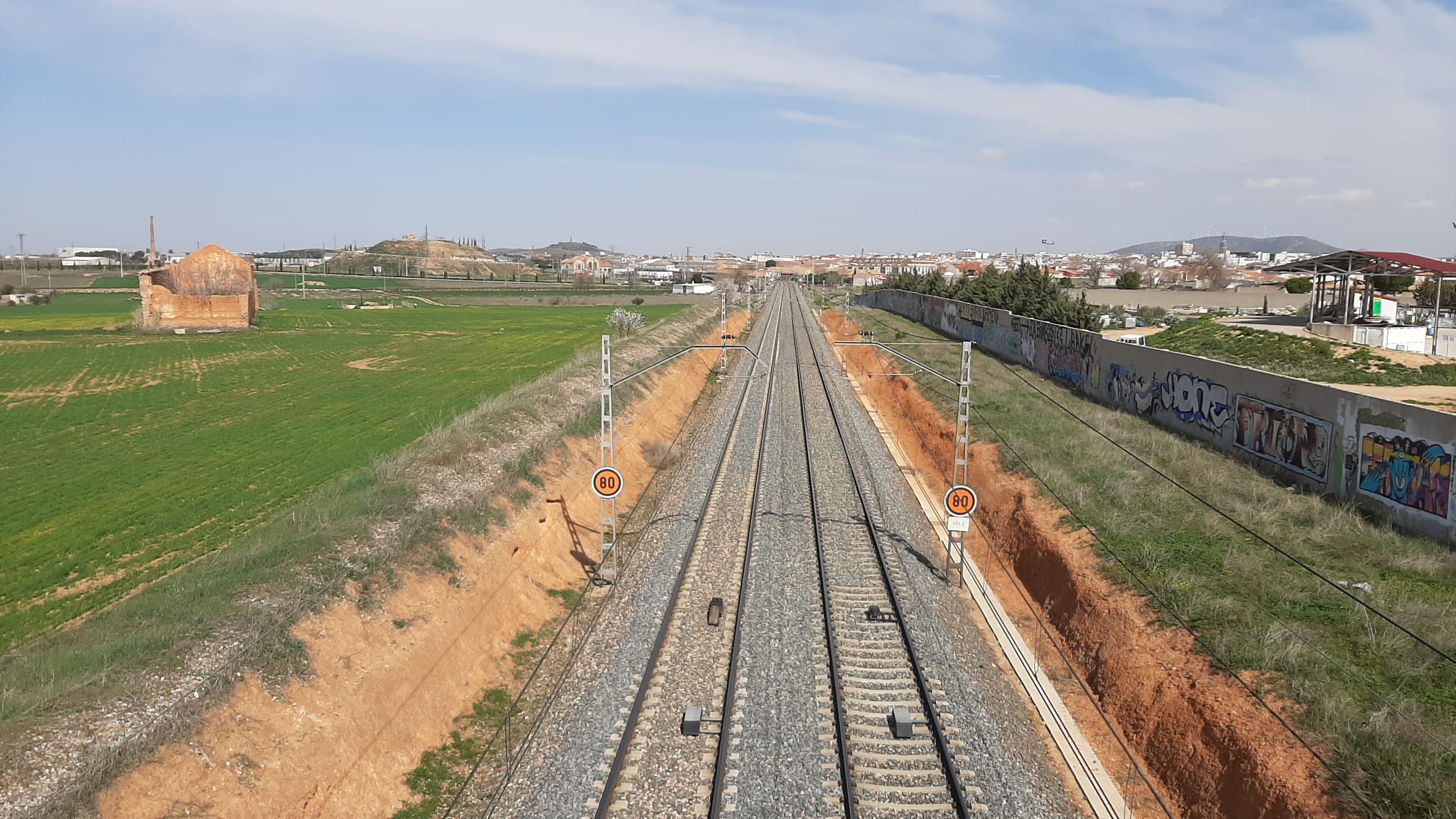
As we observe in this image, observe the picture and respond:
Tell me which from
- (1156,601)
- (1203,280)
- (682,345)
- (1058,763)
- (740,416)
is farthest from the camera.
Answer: (1203,280)

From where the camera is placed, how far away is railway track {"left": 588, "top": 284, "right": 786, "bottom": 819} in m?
11.1

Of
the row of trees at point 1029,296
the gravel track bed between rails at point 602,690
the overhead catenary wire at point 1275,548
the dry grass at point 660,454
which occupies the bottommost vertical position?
the gravel track bed between rails at point 602,690

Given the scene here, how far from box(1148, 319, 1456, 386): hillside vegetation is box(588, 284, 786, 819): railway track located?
19.9 m

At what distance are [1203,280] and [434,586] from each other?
122766mm

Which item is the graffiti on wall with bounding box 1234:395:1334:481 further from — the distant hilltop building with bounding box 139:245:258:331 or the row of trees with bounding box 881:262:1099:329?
the distant hilltop building with bounding box 139:245:258:331

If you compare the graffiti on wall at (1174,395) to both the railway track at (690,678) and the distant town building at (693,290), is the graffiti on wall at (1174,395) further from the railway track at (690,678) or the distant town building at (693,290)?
the distant town building at (693,290)

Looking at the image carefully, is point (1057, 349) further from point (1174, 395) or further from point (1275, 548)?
point (1275, 548)

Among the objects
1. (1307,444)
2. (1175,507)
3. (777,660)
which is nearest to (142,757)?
(777,660)

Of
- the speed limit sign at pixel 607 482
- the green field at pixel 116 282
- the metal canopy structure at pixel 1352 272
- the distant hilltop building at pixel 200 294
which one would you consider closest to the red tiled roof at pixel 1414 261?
the metal canopy structure at pixel 1352 272

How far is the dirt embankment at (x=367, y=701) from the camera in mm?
10125

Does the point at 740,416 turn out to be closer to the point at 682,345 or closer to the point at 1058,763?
the point at 682,345

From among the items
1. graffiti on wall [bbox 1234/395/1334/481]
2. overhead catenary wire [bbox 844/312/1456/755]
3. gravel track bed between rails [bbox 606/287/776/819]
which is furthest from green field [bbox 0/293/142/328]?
overhead catenary wire [bbox 844/312/1456/755]

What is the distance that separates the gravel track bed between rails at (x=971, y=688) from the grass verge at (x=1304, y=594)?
300 centimetres

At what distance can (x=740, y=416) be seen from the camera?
125 ft
